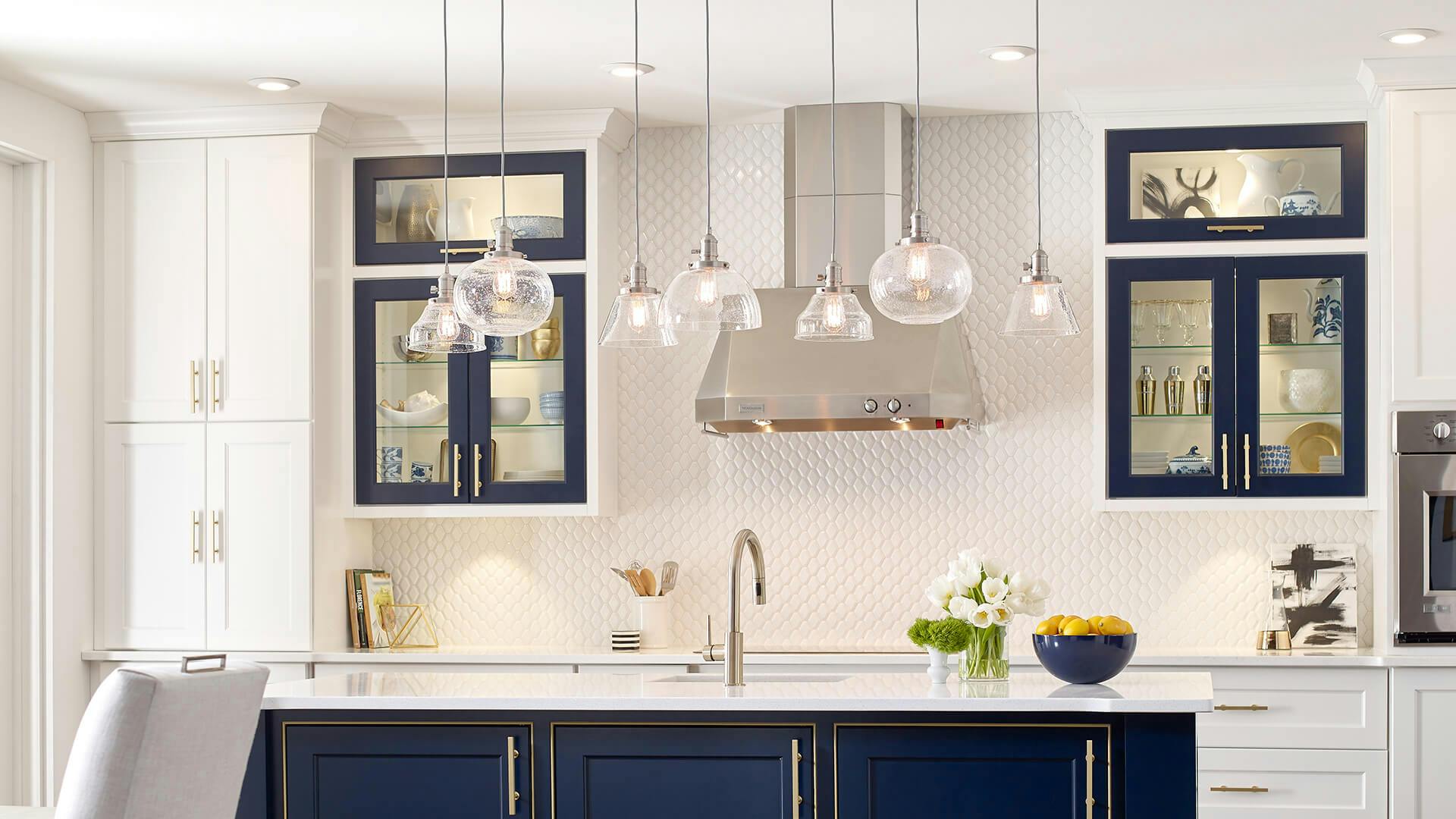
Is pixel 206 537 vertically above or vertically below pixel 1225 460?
below

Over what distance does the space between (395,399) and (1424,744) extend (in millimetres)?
3349

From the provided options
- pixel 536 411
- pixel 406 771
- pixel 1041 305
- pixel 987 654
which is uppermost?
pixel 1041 305

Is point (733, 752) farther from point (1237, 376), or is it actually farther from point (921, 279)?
point (1237, 376)

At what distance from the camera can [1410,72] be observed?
428cm

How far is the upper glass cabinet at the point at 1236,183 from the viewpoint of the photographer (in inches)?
177

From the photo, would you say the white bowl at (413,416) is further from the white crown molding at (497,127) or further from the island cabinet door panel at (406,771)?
the island cabinet door panel at (406,771)

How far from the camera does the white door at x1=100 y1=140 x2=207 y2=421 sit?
4727mm

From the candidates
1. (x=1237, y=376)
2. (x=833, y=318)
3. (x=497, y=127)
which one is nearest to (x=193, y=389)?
(x=497, y=127)

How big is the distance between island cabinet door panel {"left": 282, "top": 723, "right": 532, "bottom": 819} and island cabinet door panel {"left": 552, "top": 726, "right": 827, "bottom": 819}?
4.4 inches

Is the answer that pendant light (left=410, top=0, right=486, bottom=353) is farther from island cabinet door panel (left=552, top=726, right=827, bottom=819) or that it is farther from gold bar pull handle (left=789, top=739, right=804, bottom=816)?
gold bar pull handle (left=789, top=739, right=804, bottom=816)

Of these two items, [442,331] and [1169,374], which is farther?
[1169,374]

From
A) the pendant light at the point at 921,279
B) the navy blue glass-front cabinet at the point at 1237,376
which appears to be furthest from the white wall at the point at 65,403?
the navy blue glass-front cabinet at the point at 1237,376

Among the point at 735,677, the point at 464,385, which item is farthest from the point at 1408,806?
the point at 464,385

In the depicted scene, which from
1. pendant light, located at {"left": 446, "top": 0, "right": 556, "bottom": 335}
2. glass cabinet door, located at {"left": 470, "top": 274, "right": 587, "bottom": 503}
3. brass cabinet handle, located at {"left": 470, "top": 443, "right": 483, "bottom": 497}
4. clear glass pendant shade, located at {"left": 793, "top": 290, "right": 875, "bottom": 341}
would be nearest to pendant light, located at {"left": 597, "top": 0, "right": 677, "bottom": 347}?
pendant light, located at {"left": 446, "top": 0, "right": 556, "bottom": 335}
